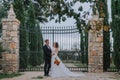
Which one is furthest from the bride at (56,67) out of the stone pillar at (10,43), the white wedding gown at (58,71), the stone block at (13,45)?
Result: the stone block at (13,45)

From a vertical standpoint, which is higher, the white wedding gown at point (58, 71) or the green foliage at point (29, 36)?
the green foliage at point (29, 36)

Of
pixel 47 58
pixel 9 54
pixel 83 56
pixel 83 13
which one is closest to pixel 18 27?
pixel 9 54

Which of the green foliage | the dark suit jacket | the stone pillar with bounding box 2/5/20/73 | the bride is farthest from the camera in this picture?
the green foliage

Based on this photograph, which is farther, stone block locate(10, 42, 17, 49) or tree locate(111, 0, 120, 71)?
tree locate(111, 0, 120, 71)

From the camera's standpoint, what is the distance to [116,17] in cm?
1752

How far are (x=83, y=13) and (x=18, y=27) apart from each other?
12.9 meters

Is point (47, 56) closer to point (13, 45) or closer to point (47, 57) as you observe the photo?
point (47, 57)

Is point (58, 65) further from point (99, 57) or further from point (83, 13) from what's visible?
point (83, 13)

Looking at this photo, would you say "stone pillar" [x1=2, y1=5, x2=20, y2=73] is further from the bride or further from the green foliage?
the bride

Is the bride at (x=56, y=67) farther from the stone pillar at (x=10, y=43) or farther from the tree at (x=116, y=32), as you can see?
the tree at (x=116, y=32)

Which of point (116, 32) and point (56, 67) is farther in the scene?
point (116, 32)

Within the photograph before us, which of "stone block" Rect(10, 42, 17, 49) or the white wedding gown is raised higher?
"stone block" Rect(10, 42, 17, 49)

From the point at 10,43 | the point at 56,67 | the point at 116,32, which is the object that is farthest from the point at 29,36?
the point at 116,32

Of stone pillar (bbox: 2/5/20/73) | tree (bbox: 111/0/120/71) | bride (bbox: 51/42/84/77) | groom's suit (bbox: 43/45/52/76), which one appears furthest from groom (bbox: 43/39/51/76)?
tree (bbox: 111/0/120/71)
